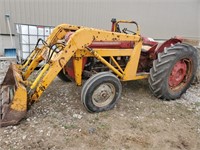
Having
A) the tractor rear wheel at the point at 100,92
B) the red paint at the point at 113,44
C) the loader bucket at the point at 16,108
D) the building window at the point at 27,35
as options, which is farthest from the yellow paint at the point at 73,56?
the building window at the point at 27,35

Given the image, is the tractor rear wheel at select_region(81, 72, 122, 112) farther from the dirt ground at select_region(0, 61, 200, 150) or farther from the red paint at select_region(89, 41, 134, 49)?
the red paint at select_region(89, 41, 134, 49)

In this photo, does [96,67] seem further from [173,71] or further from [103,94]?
[173,71]

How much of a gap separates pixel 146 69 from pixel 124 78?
923 millimetres

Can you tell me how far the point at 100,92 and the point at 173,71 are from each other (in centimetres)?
164

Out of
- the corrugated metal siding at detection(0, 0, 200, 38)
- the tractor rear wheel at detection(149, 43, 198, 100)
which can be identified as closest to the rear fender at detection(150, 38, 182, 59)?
the tractor rear wheel at detection(149, 43, 198, 100)

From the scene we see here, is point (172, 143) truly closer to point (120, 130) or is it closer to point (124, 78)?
point (120, 130)

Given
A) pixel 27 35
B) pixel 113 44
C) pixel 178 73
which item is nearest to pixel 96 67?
pixel 113 44

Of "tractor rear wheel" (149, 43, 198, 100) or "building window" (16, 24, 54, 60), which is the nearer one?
"tractor rear wheel" (149, 43, 198, 100)

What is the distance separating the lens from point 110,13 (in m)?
8.45

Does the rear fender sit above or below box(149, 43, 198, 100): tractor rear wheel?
above

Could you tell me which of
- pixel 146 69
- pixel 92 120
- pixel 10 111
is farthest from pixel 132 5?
pixel 10 111

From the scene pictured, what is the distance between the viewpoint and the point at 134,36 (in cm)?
387

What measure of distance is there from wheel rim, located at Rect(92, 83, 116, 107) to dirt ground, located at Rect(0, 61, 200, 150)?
18cm

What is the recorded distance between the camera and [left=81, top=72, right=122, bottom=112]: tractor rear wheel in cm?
328
